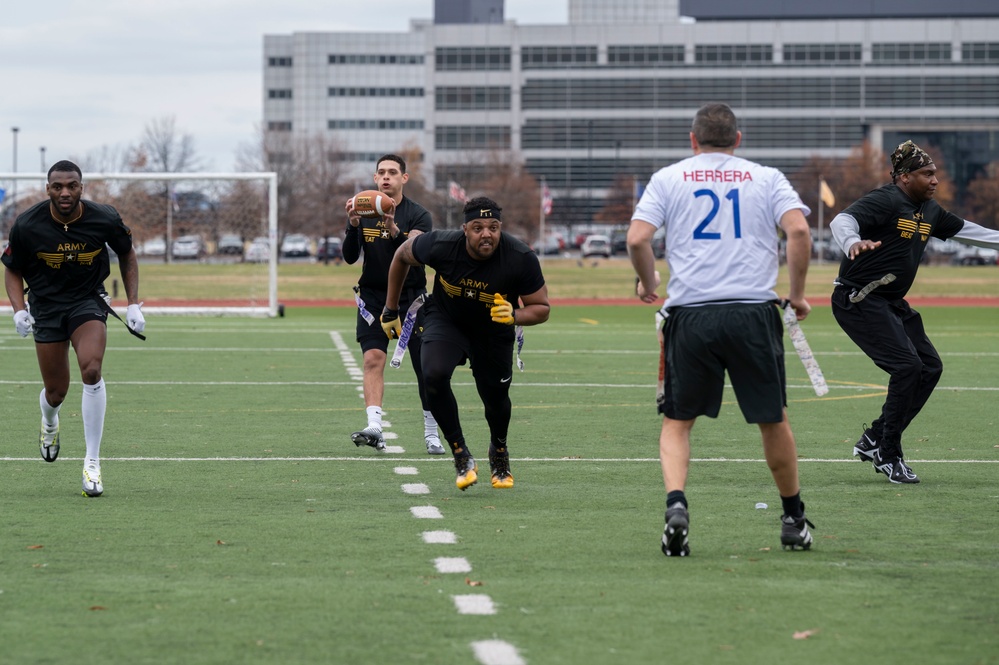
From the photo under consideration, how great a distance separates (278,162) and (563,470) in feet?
270

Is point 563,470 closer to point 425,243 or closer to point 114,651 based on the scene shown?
point 425,243

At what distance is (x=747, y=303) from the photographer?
22.6 ft

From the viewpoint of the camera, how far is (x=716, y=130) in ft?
22.8

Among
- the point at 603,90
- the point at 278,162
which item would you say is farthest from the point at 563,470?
the point at 603,90

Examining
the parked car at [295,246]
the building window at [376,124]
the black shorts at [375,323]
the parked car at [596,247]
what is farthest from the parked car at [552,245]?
the black shorts at [375,323]

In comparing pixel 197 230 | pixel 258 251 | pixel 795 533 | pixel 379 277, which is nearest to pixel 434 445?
pixel 379 277

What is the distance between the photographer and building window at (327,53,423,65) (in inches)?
5394

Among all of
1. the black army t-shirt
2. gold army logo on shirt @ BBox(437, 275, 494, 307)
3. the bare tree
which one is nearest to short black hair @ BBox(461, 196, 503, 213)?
gold army logo on shirt @ BBox(437, 275, 494, 307)

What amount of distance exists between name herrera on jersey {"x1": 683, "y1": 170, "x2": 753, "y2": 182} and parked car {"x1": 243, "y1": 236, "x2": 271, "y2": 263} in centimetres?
2686

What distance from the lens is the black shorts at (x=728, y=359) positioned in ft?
22.5

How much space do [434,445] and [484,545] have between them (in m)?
3.72

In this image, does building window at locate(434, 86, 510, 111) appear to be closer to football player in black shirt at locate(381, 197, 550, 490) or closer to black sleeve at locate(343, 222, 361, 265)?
black sleeve at locate(343, 222, 361, 265)

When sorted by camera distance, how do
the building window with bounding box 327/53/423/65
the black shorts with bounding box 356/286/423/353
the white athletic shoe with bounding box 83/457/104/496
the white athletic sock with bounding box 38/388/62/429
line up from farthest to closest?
the building window with bounding box 327/53/423/65 < the black shorts with bounding box 356/286/423/353 < the white athletic sock with bounding box 38/388/62/429 < the white athletic shoe with bounding box 83/457/104/496

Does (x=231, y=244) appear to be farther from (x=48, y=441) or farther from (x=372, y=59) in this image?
(x=372, y=59)
